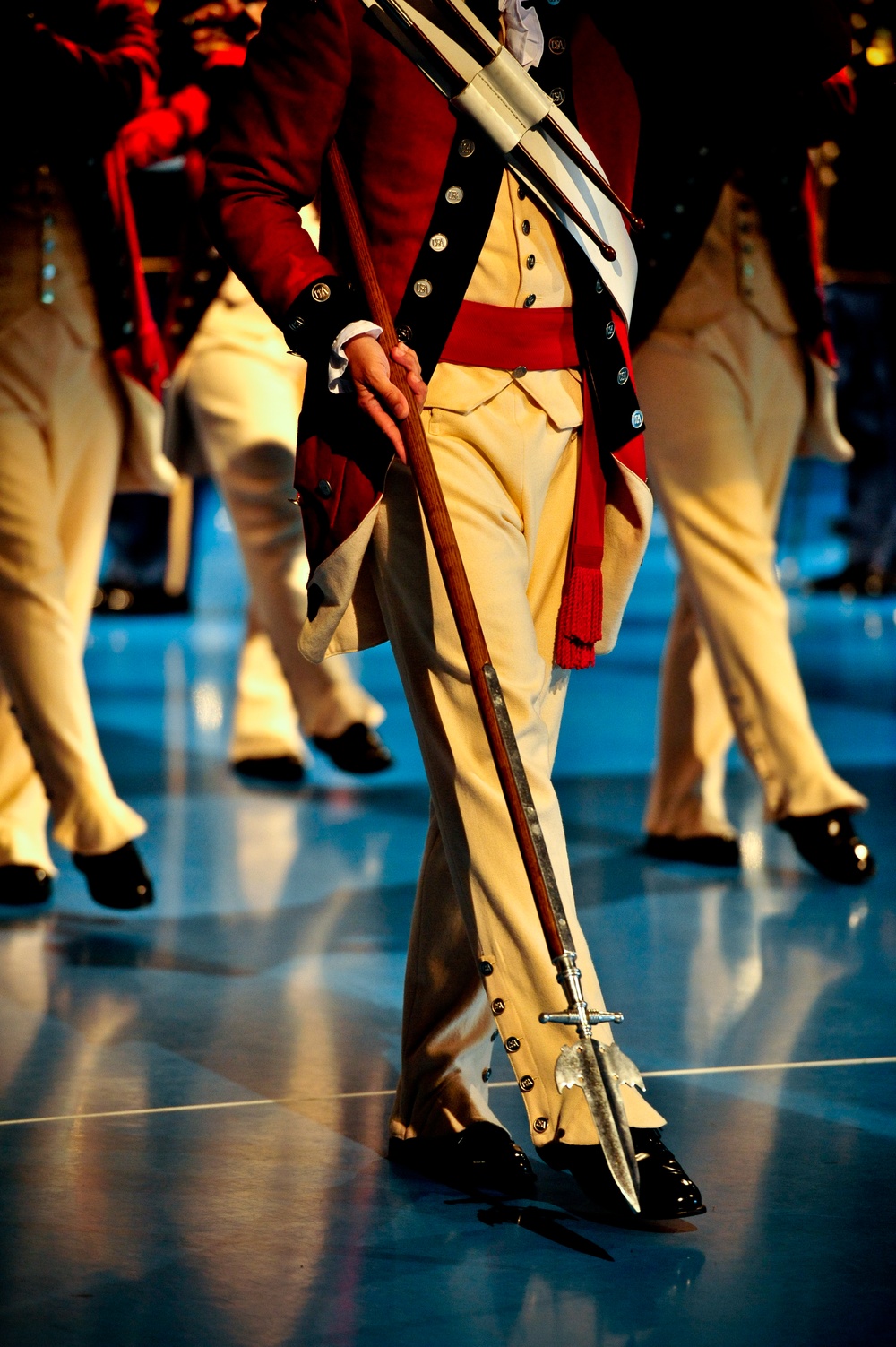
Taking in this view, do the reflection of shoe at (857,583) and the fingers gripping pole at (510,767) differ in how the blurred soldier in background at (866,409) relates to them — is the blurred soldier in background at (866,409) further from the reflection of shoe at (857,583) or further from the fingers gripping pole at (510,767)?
the fingers gripping pole at (510,767)

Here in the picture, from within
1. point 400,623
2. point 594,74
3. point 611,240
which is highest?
point 594,74

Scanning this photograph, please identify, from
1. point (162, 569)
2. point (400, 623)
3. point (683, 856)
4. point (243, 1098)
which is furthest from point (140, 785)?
point (162, 569)

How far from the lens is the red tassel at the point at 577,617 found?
100 inches

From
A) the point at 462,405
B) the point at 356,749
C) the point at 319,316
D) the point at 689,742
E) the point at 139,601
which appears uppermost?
the point at 319,316

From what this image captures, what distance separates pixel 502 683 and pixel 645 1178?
0.61m

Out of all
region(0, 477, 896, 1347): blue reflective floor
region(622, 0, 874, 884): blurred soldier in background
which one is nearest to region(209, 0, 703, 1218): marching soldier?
region(0, 477, 896, 1347): blue reflective floor

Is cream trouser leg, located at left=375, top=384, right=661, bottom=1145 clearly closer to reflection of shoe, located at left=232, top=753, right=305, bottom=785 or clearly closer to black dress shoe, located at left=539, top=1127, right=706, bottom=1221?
black dress shoe, located at left=539, top=1127, right=706, bottom=1221

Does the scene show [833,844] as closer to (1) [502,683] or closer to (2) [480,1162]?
(2) [480,1162]

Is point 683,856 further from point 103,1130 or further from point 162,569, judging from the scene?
point 162,569

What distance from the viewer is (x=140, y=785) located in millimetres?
5211

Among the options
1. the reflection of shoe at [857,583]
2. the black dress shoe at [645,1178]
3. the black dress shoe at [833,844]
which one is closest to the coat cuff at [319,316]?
the black dress shoe at [645,1178]

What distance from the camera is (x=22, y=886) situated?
3.98 m

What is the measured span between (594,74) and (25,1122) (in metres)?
1.58

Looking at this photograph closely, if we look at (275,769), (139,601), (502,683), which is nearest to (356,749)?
(275,769)
